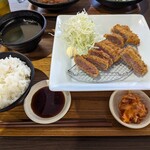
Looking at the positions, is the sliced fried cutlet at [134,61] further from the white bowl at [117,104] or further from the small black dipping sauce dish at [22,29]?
the small black dipping sauce dish at [22,29]

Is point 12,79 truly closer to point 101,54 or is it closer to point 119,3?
point 101,54

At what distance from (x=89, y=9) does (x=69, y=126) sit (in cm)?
109

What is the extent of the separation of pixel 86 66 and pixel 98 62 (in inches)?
2.8

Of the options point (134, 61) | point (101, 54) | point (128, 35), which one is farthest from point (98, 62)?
point (128, 35)

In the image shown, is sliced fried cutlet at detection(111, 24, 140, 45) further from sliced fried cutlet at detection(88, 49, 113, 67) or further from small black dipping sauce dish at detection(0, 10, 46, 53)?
small black dipping sauce dish at detection(0, 10, 46, 53)

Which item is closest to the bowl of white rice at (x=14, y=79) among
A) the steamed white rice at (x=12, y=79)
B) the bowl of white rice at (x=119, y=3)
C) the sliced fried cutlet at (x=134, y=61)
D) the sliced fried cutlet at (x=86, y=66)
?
the steamed white rice at (x=12, y=79)

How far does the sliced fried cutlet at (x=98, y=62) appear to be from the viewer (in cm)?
121

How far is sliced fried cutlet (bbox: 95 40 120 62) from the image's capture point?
1.25 metres

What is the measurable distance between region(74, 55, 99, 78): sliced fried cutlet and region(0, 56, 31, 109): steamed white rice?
0.28 meters

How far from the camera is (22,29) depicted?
4.96ft

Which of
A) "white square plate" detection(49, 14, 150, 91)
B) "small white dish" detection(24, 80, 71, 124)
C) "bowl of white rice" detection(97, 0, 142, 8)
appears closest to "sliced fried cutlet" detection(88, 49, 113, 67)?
"white square plate" detection(49, 14, 150, 91)

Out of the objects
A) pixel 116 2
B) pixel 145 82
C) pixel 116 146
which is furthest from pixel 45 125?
pixel 116 2

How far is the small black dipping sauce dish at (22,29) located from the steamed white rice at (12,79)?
0.59 feet

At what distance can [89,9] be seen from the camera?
179 cm
